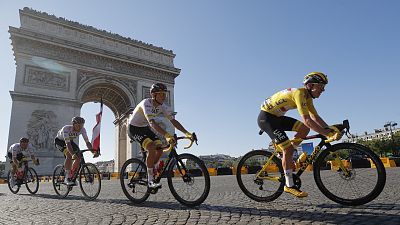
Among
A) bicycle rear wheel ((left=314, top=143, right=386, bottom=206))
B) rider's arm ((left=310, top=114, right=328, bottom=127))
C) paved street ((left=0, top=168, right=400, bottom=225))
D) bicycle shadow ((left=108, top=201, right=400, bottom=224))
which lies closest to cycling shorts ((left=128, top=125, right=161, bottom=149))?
paved street ((left=0, top=168, right=400, bottom=225))

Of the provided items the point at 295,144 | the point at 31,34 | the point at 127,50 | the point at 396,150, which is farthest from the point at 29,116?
the point at 396,150

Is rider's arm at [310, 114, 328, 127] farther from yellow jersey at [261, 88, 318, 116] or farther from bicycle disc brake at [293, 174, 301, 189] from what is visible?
bicycle disc brake at [293, 174, 301, 189]

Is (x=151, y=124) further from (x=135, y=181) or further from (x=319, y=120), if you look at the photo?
(x=319, y=120)

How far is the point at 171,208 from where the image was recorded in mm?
3914

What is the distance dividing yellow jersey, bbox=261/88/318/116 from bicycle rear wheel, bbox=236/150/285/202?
640 millimetres

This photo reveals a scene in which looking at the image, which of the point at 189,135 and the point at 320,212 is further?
the point at 189,135

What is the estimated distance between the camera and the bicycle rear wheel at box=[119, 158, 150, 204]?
185 inches

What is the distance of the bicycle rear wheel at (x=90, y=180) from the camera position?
18.6 ft

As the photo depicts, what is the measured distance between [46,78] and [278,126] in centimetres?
2437

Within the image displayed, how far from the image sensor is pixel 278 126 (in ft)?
13.4

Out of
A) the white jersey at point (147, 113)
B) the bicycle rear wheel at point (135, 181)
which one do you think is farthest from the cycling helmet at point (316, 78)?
the bicycle rear wheel at point (135, 181)

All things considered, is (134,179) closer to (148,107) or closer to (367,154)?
(148,107)

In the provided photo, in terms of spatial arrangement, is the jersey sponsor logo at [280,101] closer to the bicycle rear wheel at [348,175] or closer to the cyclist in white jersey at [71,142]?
the bicycle rear wheel at [348,175]

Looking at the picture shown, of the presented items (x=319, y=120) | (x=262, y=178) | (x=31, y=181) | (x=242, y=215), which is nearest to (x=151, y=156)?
(x=262, y=178)
